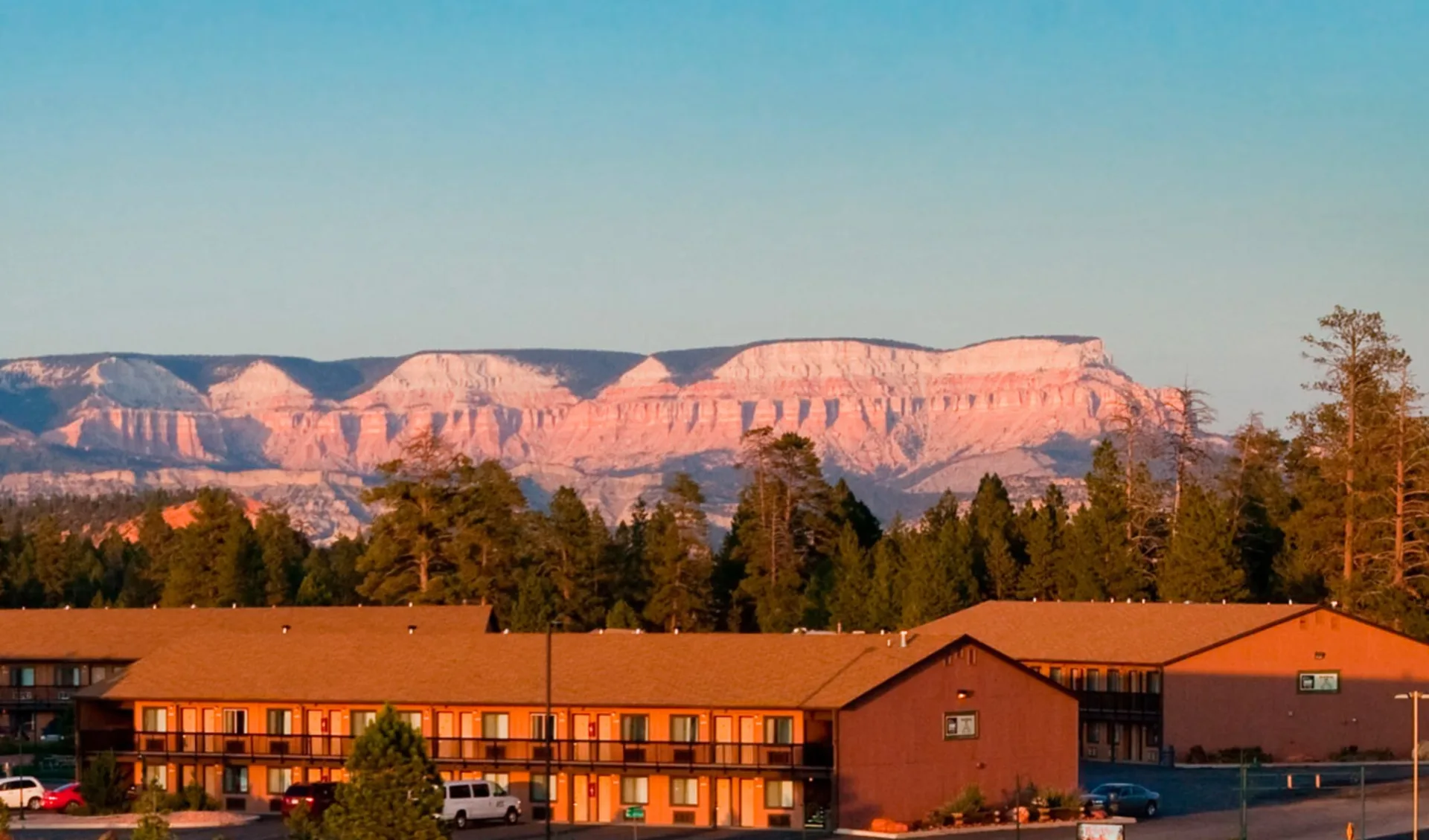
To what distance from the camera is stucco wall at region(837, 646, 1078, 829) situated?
243 ft

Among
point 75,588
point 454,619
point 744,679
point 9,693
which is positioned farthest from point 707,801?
point 75,588

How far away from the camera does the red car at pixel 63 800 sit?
80.1 m

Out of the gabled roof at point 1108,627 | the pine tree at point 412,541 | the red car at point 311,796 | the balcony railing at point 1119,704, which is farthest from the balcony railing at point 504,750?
the pine tree at point 412,541

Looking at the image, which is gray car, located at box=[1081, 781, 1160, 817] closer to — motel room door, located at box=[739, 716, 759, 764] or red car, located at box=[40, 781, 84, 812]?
motel room door, located at box=[739, 716, 759, 764]

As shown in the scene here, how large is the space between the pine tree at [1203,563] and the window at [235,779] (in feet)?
179

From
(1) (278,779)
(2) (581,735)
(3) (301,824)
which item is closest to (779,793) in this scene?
(2) (581,735)

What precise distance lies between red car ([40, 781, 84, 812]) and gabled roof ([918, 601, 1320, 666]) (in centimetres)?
3283

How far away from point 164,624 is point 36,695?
6.74 meters

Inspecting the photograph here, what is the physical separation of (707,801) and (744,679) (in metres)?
4.50

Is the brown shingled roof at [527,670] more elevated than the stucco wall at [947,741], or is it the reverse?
the brown shingled roof at [527,670]

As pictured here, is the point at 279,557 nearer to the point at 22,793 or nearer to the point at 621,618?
the point at 621,618

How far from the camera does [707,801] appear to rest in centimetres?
7538

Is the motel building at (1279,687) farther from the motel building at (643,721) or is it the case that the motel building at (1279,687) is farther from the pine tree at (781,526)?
the pine tree at (781,526)

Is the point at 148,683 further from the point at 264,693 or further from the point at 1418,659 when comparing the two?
the point at 1418,659
